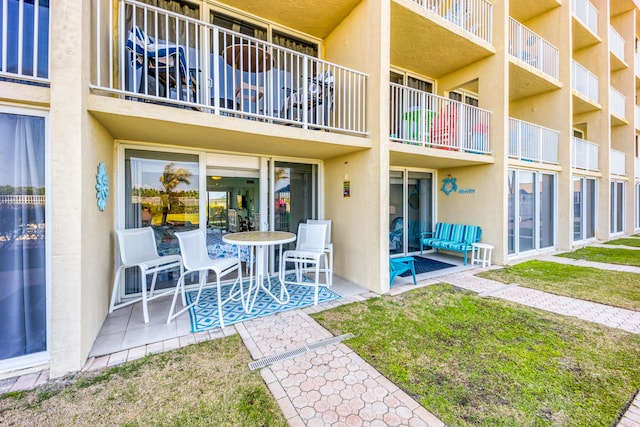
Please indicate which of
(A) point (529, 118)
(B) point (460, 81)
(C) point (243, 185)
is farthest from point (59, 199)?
(A) point (529, 118)

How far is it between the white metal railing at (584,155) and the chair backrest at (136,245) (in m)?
11.7

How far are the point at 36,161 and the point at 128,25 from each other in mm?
3083

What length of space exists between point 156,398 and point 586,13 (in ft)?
50.1

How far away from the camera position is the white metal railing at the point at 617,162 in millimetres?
10591

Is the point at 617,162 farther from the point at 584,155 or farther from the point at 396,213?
the point at 396,213

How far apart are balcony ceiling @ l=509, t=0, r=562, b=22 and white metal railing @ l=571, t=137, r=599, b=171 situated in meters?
4.09

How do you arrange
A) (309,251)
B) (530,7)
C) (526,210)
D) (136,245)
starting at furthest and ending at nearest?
1. (530,7)
2. (526,210)
3. (309,251)
4. (136,245)

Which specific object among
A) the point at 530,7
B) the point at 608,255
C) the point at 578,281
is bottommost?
the point at 578,281

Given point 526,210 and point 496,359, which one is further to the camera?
point 526,210

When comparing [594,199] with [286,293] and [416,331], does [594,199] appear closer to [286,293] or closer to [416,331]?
[416,331]

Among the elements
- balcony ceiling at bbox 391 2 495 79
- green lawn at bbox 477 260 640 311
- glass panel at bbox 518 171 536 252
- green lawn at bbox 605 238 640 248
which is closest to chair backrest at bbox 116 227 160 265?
balcony ceiling at bbox 391 2 495 79

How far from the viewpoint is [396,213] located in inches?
285

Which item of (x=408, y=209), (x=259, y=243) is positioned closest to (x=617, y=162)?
(x=408, y=209)

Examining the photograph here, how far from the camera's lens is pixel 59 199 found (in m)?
2.46
